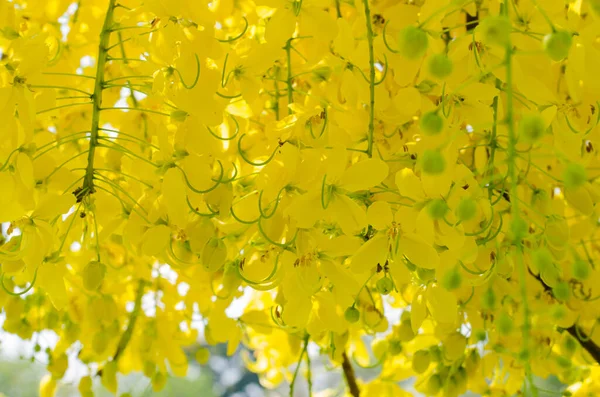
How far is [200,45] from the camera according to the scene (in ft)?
1.80

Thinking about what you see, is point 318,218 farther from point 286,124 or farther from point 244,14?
point 244,14

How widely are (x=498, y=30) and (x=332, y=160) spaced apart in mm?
148

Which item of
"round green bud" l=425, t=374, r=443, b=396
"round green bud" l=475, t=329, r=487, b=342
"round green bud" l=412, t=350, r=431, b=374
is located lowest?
"round green bud" l=475, t=329, r=487, b=342

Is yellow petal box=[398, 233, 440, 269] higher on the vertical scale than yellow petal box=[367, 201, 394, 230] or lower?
lower

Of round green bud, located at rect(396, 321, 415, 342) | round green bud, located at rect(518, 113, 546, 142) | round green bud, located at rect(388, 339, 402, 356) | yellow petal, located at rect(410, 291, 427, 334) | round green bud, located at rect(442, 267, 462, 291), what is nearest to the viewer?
round green bud, located at rect(518, 113, 546, 142)

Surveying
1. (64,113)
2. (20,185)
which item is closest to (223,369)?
(64,113)

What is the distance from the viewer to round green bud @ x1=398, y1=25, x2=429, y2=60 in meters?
0.43

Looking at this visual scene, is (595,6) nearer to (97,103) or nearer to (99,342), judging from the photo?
(97,103)

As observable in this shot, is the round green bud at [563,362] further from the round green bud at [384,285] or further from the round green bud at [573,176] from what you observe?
the round green bud at [573,176]

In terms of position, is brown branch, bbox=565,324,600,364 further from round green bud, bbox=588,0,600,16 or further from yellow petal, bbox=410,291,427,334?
round green bud, bbox=588,0,600,16

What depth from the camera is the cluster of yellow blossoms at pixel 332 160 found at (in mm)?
505

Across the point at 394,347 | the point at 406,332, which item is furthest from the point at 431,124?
the point at 394,347

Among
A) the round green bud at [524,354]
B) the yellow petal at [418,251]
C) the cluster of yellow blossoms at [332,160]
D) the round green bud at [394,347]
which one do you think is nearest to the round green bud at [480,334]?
the cluster of yellow blossoms at [332,160]

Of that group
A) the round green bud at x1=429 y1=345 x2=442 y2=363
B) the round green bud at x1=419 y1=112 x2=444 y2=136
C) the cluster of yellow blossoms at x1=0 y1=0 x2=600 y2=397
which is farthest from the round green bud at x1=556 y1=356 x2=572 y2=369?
the round green bud at x1=419 y1=112 x2=444 y2=136
